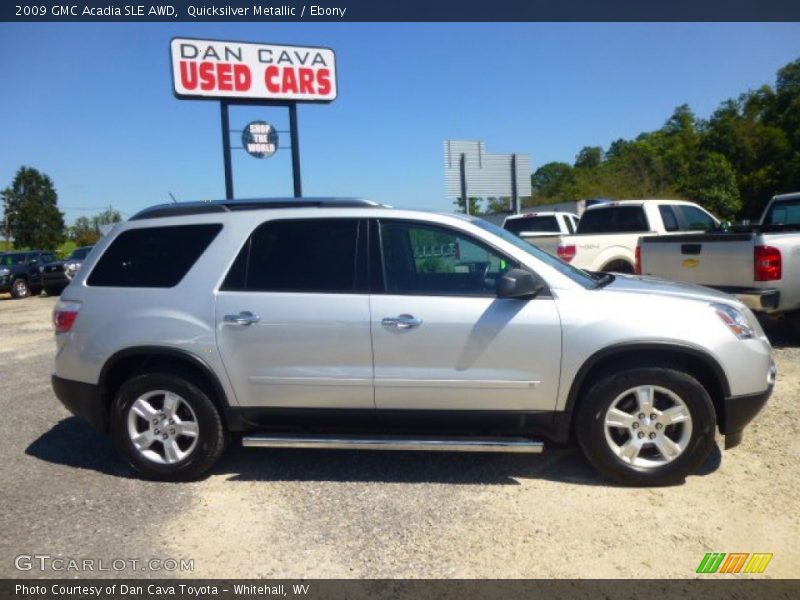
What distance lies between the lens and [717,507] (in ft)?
11.4

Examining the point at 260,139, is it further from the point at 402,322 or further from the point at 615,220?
the point at 402,322

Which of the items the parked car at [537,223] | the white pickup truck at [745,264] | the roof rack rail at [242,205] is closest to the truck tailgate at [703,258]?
the white pickup truck at [745,264]

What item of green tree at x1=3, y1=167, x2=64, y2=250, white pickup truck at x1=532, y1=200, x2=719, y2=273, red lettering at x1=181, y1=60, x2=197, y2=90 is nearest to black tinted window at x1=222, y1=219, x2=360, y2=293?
white pickup truck at x1=532, y1=200, x2=719, y2=273

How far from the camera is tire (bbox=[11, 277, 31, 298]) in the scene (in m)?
22.1

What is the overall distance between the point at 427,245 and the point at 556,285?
0.89 m

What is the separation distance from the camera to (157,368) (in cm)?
410

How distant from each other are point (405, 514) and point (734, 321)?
234 cm

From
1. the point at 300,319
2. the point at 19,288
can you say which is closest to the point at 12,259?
the point at 19,288

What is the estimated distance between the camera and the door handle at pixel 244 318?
3869 mm

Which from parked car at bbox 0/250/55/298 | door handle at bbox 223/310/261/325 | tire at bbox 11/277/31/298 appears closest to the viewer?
door handle at bbox 223/310/261/325

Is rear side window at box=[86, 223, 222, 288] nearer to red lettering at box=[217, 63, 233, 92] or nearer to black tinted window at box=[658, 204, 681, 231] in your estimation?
black tinted window at box=[658, 204, 681, 231]

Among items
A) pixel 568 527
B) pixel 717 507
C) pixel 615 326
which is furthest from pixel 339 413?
pixel 717 507

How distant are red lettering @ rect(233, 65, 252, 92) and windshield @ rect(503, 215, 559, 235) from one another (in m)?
6.90

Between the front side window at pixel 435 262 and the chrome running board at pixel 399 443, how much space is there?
0.94 meters
